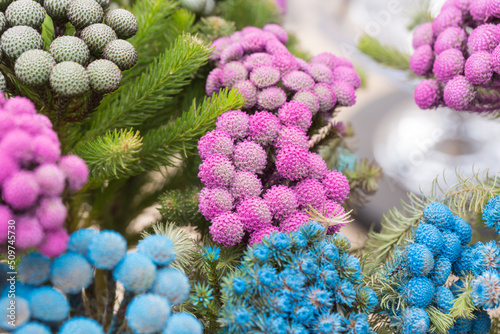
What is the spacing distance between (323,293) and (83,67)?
0.28 m

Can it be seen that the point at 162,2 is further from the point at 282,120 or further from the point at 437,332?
the point at 437,332

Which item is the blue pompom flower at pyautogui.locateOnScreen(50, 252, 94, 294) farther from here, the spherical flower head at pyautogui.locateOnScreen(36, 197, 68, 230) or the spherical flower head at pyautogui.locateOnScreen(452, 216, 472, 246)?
the spherical flower head at pyautogui.locateOnScreen(452, 216, 472, 246)

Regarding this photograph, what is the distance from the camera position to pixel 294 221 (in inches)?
16.8

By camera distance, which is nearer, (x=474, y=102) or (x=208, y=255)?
(x=208, y=255)

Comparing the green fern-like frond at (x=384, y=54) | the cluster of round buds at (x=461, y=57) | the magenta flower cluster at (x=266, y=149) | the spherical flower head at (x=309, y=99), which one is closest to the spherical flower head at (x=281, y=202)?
the magenta flower cluster at (x=266, y=149)

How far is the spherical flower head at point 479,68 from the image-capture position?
1.52ft

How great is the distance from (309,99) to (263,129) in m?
0.07

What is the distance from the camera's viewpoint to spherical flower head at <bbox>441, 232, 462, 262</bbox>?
0.42 metres

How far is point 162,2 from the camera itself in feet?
1.79

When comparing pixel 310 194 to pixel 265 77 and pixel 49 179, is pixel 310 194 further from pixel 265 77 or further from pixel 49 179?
pixel 49 179

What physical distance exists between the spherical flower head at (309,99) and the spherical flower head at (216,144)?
0.09m

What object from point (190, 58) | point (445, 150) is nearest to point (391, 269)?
point (190, 58)

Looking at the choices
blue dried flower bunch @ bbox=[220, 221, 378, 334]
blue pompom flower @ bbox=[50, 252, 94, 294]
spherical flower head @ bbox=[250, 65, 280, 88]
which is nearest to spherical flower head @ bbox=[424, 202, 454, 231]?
blue dried flower bunch @ bbox=[220, 221, 378, 334]

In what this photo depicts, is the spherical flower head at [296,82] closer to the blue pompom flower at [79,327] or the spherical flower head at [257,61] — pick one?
the spherical flower head at [257,61]
